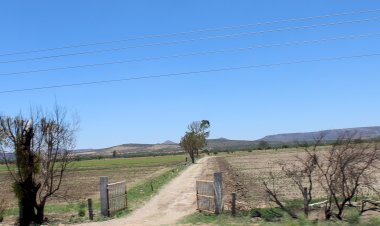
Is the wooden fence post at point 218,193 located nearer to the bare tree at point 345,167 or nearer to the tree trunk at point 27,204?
the bare tree at point 345,167

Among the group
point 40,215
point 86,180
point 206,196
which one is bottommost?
point 40,215

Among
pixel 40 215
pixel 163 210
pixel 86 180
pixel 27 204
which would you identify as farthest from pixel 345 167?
pixel 86 180

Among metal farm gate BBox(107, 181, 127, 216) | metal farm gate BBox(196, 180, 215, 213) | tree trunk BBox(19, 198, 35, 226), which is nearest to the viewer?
metal farm gate BBox(196, 180, 215, 213)

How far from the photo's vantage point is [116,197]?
24.3 meters

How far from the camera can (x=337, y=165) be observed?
1794 cm

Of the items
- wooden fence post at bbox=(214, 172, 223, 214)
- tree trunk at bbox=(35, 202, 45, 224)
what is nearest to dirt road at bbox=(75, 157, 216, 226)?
wooden fence post at bbox=(214, 172, 223, 214)

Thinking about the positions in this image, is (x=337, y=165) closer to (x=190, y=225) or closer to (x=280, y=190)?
(x=190, y=225)

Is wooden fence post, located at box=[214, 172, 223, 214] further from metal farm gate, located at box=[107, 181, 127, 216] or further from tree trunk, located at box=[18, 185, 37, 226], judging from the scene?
tree trunk, located at box=[18, 185, 37, 226]

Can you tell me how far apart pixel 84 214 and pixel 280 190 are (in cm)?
1101

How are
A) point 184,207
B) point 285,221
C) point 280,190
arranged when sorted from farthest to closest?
point 280,190 < point 184,207 < point 285,221

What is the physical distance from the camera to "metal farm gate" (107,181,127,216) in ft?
77.3

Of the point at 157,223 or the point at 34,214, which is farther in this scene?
the point at 34,214

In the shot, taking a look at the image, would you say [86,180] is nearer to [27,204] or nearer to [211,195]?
[27,204]

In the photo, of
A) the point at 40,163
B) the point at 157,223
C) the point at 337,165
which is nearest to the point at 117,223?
the point at 157,223
